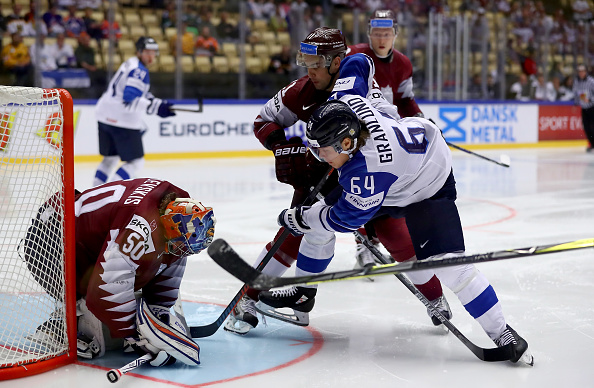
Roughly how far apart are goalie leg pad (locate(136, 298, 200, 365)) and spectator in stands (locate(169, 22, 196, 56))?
7.58 m

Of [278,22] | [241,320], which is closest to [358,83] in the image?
[241,320]

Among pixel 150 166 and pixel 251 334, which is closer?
pixel 251 334

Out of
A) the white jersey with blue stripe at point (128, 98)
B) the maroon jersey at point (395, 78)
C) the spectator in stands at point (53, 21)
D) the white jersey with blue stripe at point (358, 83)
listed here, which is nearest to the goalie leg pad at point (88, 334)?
the white jersey with blue stripe at point (358, 83)

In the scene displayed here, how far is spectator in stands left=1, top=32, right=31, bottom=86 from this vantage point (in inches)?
332

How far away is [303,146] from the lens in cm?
280

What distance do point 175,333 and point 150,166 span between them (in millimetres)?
6364

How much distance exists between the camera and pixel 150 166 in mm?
8516

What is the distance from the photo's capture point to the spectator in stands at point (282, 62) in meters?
10.2

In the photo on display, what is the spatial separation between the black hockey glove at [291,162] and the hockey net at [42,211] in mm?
795

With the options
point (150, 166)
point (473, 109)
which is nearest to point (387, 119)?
point (150, 166)

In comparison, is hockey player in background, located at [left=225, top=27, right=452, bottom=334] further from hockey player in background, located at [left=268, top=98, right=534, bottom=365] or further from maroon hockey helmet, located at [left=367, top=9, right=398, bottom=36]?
maroon hockey helmet, located at [left=367, top=9, right=398, bottom=36]

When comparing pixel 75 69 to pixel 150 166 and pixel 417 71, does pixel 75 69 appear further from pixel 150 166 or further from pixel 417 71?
pixel 417 71

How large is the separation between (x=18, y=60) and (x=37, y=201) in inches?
261

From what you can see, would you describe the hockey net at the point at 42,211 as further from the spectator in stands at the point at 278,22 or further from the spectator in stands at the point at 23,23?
the spectator in stands at the point at 278,22
